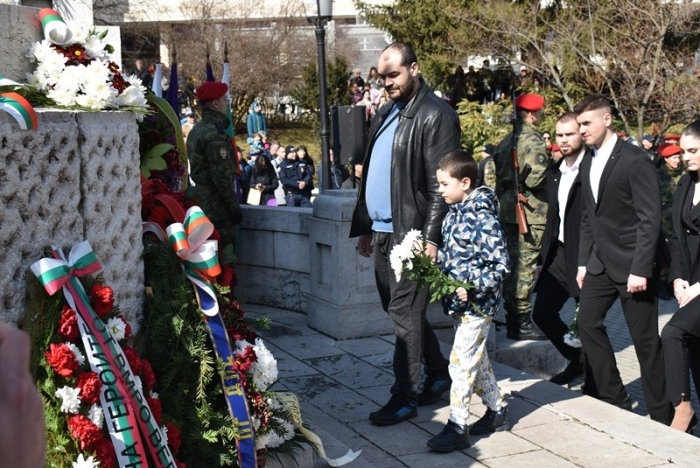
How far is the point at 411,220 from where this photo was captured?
5680 mm

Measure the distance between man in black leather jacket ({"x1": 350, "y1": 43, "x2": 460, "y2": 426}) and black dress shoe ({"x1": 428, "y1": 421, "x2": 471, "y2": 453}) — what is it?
0.45m

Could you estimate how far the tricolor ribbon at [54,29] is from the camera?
4.20 meters

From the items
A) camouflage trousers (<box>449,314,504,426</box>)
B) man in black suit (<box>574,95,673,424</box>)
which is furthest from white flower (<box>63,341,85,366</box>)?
man in black suit (<box>574,95,673,424</box>)

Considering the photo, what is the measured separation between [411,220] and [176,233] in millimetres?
1630

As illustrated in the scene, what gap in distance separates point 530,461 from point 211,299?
6.23 feet

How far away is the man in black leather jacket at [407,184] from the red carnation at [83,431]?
2337mm

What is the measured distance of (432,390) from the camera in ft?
20.2

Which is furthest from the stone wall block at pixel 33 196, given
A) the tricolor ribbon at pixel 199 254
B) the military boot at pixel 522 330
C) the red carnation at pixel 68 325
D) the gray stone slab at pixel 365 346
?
the military boot at pixel 522 330

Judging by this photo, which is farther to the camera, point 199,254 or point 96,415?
point 199,254

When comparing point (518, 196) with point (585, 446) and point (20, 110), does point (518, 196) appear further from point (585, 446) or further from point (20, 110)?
point (20, 110)

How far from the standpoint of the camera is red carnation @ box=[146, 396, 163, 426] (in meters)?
4.01

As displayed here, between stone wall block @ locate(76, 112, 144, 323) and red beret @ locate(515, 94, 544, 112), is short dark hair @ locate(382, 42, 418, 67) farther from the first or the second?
red beret @ locate(515, 94, 544, 112)

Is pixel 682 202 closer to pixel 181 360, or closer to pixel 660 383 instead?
pixel 660 383

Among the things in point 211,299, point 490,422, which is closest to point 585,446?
point 490,422
